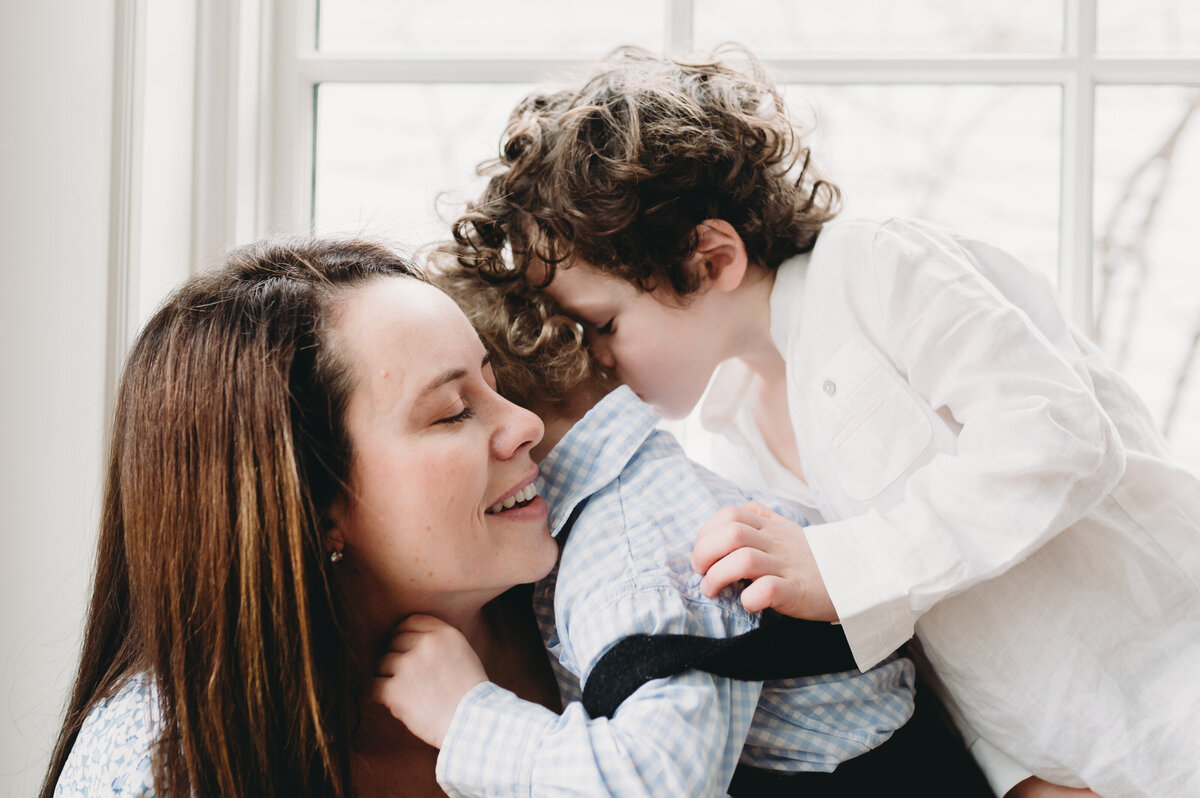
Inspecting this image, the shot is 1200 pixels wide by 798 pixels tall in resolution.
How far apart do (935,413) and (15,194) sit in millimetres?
1373

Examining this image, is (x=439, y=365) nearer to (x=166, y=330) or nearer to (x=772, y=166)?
(x=166, y=330)

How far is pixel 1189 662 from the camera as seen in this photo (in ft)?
4.03

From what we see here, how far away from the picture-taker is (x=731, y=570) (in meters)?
1.08

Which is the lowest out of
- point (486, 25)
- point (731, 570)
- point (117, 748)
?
point (117, 748)

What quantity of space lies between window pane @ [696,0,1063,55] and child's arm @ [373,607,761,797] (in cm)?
127

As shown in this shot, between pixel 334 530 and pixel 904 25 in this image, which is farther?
pixel 904 25

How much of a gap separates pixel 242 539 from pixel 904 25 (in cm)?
148

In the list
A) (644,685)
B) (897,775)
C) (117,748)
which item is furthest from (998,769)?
(117,748)

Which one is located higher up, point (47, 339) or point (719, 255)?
point (719, 255)

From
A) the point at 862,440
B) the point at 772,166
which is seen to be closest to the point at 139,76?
the point at 772,166

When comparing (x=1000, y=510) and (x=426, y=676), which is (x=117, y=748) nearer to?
(x=426, y=676)

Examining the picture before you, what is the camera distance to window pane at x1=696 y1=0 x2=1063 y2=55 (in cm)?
180

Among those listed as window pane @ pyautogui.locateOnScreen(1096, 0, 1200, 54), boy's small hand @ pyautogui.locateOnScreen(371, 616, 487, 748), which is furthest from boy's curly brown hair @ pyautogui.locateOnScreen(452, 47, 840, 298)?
window pane @ pyautogui.locateOnScreen(1096, 0, 1200, 54)

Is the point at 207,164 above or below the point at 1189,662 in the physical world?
above
